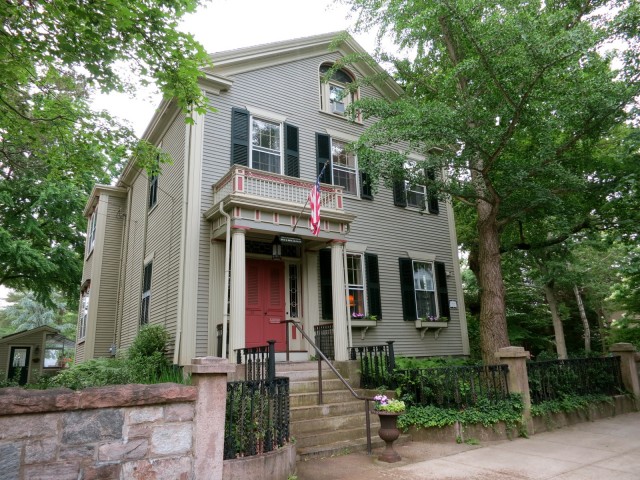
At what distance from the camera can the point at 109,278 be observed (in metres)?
15.2

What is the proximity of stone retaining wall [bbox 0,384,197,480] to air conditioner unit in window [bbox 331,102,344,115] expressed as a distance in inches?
A: 400

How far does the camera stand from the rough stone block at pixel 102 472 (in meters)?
3.85

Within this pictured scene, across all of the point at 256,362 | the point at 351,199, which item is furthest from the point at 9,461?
the point at 351,199

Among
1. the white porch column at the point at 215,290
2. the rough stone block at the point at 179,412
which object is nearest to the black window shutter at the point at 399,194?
the white porch column at the point at 215,290

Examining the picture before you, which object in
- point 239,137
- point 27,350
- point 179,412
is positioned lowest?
point 179,412

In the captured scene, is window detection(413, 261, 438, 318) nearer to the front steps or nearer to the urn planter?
the front steps

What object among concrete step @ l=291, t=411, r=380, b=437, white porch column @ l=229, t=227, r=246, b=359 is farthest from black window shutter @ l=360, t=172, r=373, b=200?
concrete step @ l=291, t=411, r=380, b=437

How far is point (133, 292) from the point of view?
13469mm

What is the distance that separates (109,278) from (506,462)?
1359 centimetres

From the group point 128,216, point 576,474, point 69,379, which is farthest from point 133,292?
point 576,474

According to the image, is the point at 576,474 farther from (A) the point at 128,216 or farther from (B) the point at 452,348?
(A) the point at 128,216

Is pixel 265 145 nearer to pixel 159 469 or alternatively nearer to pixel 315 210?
pixel 315 210

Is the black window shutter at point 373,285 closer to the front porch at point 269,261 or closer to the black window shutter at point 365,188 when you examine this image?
the front porch at point 269,261

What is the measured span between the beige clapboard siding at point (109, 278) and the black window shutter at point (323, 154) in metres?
8.18
